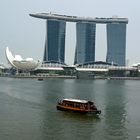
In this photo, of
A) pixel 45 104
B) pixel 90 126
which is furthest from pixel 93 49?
pixel 90 126

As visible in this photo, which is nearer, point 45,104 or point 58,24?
point 45,104

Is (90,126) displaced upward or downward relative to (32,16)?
downward

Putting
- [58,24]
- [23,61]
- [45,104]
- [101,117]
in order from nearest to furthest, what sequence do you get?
[101,117] → [45,104] → [23,61] → [58,24]

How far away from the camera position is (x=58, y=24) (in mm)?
192250

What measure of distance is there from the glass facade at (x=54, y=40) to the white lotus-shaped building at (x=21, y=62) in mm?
25028

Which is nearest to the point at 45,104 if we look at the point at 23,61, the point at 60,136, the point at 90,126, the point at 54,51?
the point at 90,126

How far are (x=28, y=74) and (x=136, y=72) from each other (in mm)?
42881

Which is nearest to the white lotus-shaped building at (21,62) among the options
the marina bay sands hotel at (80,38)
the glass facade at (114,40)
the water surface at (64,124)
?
the marina bay sands hotel at (80,38)

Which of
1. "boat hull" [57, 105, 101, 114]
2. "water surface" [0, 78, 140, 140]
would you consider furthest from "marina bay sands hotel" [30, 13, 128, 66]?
"water surface" [0, 78, 140, 140]

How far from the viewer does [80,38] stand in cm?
19412

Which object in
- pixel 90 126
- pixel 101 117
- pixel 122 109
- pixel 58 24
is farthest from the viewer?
pixel 58 24

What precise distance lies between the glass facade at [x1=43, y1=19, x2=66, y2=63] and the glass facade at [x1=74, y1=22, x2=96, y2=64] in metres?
6.74

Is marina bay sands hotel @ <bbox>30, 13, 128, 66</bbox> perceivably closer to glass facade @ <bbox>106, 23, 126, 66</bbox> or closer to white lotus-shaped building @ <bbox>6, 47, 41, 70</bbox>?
glass facade @ <bbox>106, 23, 126, 66</bbox>

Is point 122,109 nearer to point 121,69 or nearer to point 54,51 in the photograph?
point 121,69
